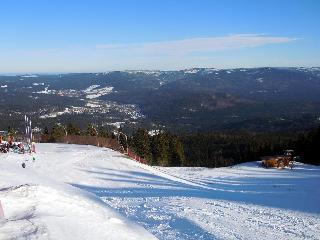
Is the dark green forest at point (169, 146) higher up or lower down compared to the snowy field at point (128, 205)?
lower down

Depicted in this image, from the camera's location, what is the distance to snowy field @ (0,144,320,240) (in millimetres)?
9266

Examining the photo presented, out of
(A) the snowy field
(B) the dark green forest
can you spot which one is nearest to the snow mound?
(A) the snowy field

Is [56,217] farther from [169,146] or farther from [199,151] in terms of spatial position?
[199,151]

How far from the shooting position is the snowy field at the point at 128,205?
9.27m

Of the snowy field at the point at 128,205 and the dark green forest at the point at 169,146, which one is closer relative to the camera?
the snowy field at the point at 128,205

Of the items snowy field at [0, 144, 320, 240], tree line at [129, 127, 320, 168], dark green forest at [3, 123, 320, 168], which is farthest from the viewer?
tree line at [129, 127, 320, 168]

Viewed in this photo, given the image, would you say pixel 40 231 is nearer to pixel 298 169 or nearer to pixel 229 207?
pixel 229 207

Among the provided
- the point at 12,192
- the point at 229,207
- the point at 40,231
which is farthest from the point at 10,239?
the point at 229,207

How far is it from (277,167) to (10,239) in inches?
1310

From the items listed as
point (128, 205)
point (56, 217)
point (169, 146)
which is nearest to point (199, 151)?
point (169, 146)

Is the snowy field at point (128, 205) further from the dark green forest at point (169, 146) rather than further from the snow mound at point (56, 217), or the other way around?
the dark green forest at point (169, 146)

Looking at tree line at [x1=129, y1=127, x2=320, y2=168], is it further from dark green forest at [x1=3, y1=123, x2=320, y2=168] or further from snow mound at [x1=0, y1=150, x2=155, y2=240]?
snow mound at [x1=0, y1=150, x2=155, y2=240]

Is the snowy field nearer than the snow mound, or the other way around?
the snow mound

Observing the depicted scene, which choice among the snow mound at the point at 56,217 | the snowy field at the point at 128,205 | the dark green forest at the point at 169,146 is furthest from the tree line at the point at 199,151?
the snow mound at the point at 56,217
